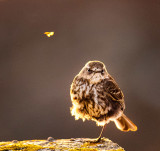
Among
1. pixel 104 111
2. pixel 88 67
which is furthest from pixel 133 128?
pixel 88 67

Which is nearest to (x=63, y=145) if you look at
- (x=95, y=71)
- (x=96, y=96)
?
(x=96, y=96)

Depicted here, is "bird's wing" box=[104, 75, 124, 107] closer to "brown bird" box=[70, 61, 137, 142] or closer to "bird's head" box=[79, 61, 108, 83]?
"brown bird" box=[70, 61, 137, 142]

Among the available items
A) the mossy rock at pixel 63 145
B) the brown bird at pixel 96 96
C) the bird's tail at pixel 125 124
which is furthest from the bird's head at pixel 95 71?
the mossy rock at pixel 63 145

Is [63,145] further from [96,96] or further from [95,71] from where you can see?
[95,71]

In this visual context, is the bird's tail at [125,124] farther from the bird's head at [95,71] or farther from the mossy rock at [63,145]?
the bird's head at [95,71]

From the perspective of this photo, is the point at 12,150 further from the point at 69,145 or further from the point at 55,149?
the point at 69,145

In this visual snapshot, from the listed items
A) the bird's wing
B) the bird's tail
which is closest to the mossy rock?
the bird's tail
